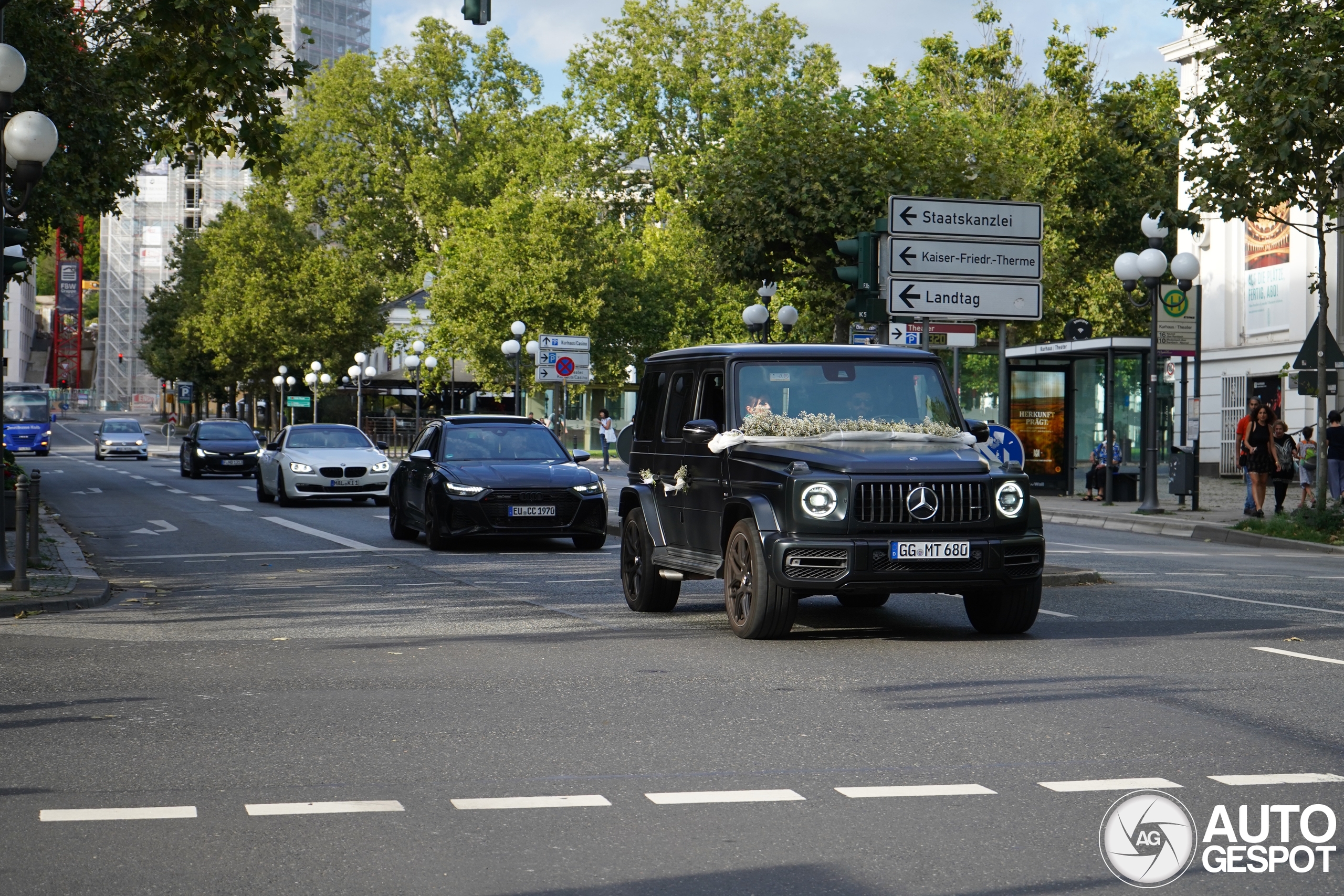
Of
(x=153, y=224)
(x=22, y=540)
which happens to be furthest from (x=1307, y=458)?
(x=153, y=224)

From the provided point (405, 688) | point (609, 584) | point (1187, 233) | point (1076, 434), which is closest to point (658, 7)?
point (1187, 233)

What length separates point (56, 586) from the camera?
531 inches

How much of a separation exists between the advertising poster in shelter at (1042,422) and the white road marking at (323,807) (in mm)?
26333

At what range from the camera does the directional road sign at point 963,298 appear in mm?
15773

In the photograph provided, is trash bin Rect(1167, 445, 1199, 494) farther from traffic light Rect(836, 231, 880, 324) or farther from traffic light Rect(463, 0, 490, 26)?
traffic light Rect(463, 0, 490, 26)

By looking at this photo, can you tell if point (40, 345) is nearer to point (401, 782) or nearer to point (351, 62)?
point (351, 62)

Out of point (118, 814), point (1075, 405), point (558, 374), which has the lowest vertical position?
point (118, 814)

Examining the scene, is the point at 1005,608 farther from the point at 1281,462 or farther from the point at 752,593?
the point at 1281,462

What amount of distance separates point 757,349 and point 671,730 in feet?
15.1

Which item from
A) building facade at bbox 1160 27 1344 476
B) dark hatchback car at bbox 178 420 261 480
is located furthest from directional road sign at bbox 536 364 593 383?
building facade at bbox 1160 27 1344 476

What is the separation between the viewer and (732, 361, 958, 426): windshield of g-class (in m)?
11.2

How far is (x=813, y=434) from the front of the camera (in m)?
10.9

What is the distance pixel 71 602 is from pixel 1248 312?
3561 cm

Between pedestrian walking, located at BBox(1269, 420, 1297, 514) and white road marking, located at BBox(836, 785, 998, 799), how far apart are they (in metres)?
20.9
